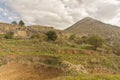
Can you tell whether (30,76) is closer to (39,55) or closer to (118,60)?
(39,55)

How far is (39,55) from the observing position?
114ft

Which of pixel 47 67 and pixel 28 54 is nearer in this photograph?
pixel 47 67

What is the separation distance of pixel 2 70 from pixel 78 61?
44.8 feet

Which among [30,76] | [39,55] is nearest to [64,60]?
[39,55]

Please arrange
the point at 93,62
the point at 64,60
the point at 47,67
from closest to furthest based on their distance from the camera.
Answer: the point at 47,67, the point at 64,60, the point at 93,62

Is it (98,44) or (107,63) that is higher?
(98,44)

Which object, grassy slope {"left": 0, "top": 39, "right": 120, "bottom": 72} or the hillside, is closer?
the hillside

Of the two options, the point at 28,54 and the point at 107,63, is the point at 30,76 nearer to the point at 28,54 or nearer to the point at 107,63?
the point at 28,54

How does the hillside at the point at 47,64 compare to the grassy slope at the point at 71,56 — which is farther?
the grassy slope at the point at 71,56

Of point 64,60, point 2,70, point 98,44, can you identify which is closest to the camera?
point 2,70

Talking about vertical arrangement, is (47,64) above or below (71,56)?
below

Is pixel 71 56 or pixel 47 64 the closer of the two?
pixel 47 64

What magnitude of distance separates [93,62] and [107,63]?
3.13m

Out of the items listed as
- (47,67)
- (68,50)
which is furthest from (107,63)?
(47,67)
